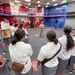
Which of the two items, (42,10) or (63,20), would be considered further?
(42,10)

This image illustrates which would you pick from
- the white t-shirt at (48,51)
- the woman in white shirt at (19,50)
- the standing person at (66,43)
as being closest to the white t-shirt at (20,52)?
the woman in white shirt at (19,50)

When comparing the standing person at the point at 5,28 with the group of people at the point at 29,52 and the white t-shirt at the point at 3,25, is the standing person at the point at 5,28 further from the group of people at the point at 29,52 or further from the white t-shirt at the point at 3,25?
the group of people at the point at 29,52

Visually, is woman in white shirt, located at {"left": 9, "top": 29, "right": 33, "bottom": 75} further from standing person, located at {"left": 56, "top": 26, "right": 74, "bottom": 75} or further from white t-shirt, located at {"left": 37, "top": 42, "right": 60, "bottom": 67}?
standing person, located at {"left": 56, "top": 26, "right": 74, "bottom": 75}

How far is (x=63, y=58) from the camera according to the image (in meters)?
2.05

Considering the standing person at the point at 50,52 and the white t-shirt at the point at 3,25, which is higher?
the white t-shirt at the point at 3,25

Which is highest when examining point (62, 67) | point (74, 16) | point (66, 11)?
point (66, 11)

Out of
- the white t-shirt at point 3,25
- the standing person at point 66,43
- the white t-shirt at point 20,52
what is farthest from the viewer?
the white t-shirt at point 3,25

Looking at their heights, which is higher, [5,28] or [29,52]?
Answer: [5,28]

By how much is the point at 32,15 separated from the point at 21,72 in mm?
17958

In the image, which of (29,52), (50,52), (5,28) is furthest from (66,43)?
(5,28)

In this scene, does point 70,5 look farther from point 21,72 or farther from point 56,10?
point 21,72

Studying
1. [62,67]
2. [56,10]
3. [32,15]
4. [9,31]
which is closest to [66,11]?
[56,10]

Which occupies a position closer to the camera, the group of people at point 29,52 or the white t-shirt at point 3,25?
the group of people at point 29,52

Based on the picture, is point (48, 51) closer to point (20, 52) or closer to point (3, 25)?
point (20, 52)
